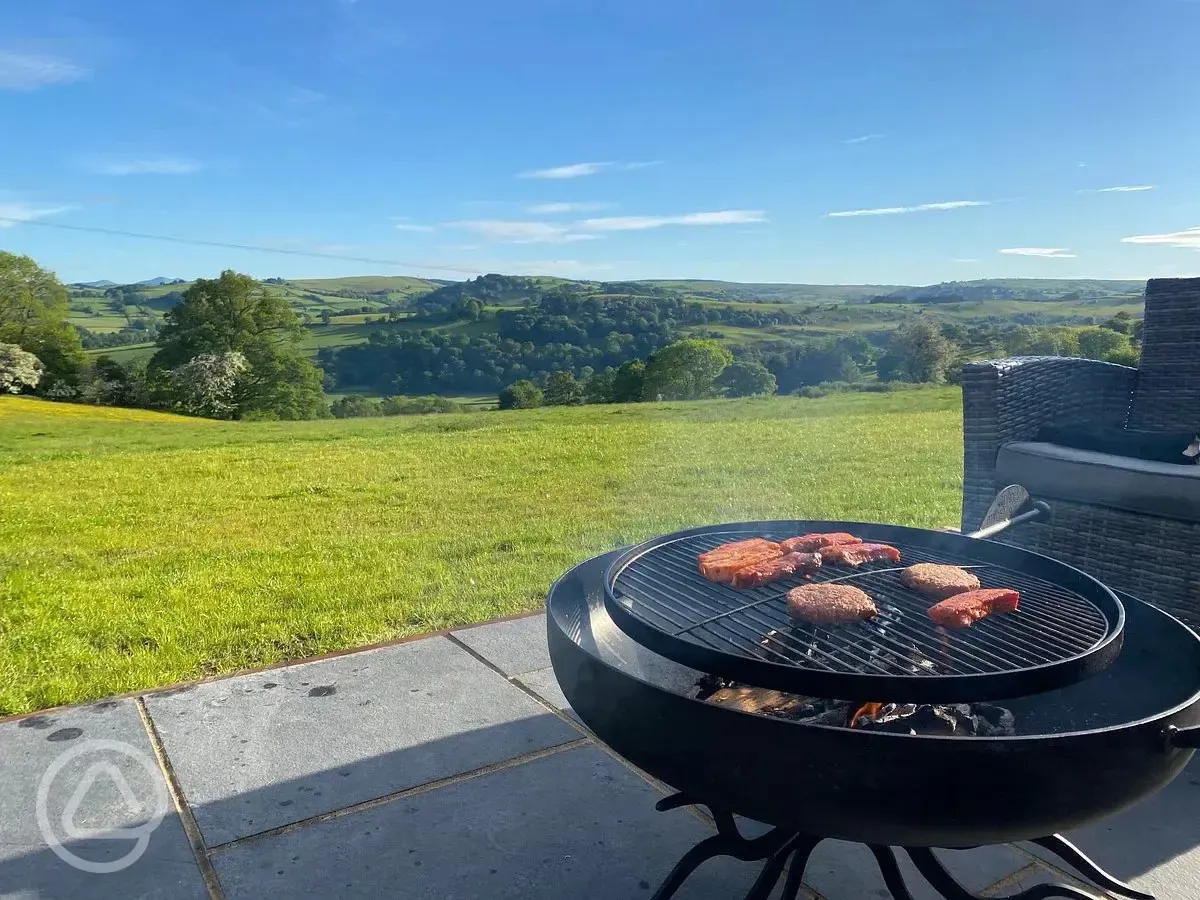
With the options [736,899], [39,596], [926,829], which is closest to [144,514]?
[39,596]

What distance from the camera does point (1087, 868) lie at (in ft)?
5.40

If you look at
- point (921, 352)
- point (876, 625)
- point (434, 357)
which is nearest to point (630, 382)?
point (921, 352)

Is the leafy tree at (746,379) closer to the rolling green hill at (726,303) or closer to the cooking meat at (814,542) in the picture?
the rolling green hill at (726,303)

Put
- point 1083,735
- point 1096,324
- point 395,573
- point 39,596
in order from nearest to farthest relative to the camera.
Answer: point 1083,735, point 39,596, point 395,573, point 1096,324

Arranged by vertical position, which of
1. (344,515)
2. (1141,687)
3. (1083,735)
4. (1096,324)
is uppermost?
(1096,324)

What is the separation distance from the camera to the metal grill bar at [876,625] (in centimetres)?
147

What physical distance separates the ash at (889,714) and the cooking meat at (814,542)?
1.37 feet

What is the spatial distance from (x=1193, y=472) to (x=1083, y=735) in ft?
5.32

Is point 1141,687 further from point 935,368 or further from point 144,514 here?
point 935,368

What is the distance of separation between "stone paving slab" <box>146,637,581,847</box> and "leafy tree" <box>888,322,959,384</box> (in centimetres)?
1272

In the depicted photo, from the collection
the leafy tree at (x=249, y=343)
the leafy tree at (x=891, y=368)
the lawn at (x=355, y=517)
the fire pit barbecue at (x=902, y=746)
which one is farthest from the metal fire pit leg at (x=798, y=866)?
the leafy tree at (x=249, y=343)

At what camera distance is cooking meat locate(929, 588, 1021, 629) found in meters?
1.57

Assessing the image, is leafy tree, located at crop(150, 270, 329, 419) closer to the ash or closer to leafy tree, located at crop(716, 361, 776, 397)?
leafy tree, located at crop(716, 361, 776, 397)

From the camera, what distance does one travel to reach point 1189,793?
2002mm
